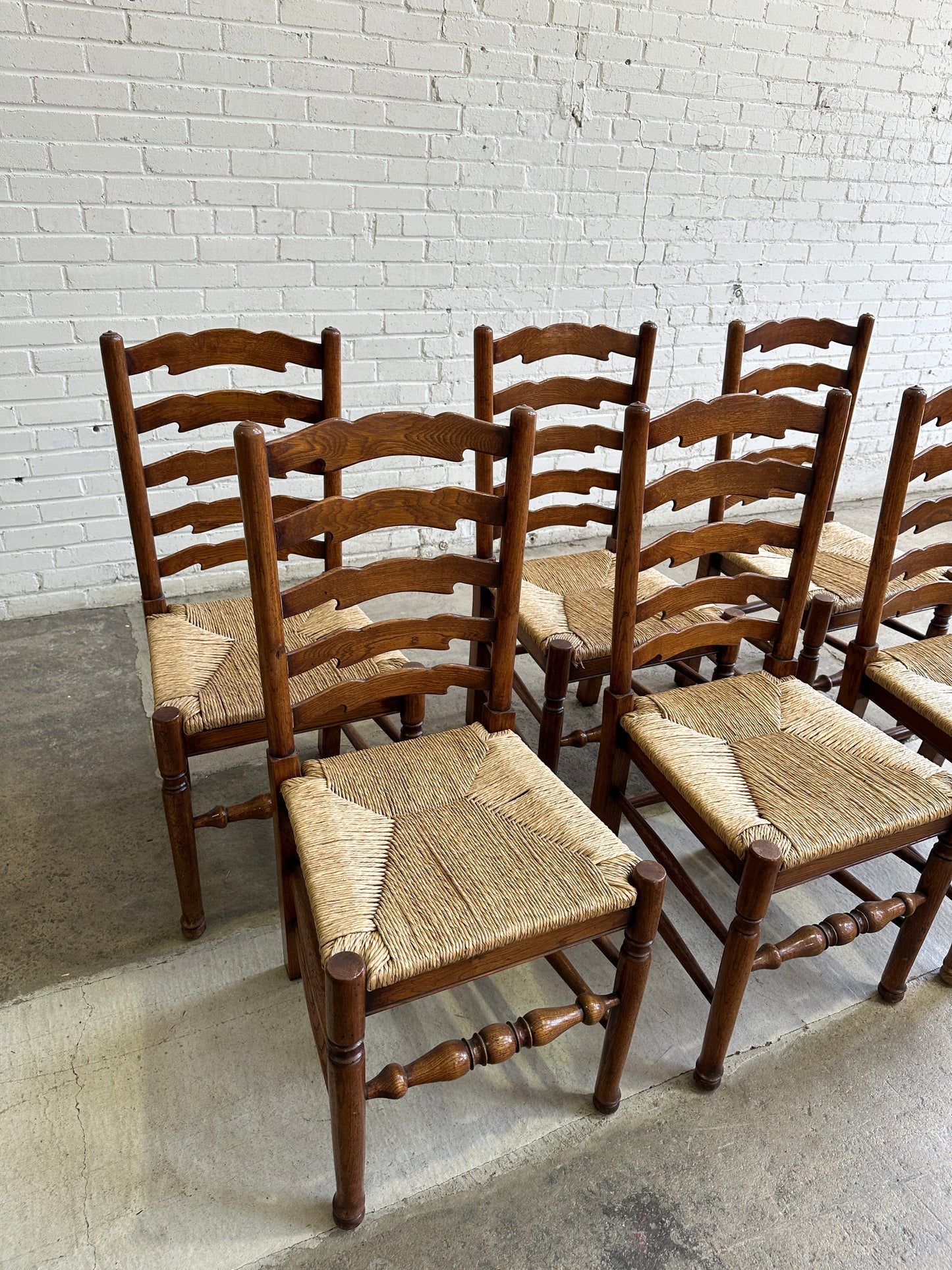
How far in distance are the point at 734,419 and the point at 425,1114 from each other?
1.18 meters

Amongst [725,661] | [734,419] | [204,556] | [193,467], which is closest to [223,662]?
[204,556]

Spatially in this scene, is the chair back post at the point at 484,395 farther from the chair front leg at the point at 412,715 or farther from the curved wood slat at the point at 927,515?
the curved wood slat at the point at 927,515

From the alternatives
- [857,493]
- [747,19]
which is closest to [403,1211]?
[747,19]

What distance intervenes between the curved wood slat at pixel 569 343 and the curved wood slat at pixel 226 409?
47cm

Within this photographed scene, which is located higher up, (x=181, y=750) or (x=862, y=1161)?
(x=181, y=750)

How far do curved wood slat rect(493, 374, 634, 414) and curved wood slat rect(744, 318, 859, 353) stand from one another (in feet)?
1.44

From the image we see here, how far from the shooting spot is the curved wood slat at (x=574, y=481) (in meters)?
1.84

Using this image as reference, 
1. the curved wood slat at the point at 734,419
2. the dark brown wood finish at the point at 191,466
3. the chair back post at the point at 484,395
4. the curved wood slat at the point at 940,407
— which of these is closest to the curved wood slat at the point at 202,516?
the dark brown wood finish at the point at 191,466

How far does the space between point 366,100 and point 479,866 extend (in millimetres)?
2224

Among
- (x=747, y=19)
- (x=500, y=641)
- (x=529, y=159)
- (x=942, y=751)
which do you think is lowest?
(x=942, y=751)

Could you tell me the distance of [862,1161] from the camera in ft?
4.25

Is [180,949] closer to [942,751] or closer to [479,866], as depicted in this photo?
[479,866]

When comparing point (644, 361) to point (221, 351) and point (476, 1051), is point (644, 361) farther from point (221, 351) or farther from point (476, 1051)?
point (476, 1051)

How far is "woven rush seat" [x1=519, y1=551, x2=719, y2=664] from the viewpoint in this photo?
1762mm
